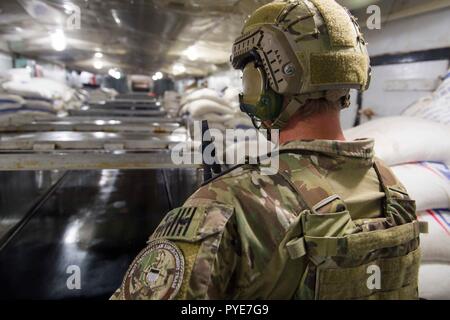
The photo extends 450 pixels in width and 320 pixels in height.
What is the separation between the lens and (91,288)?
5.95 ft

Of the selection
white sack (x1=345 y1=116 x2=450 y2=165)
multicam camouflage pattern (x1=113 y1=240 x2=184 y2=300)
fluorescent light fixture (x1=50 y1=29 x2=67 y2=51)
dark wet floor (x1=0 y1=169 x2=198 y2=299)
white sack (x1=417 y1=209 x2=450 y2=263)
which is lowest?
dark wet floor (x1=0 y1=169 x2=198 y2=299)

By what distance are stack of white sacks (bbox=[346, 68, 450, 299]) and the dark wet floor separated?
1558mm

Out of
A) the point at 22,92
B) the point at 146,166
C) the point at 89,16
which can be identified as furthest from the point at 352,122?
the point at 22,92

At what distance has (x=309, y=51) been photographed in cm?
82

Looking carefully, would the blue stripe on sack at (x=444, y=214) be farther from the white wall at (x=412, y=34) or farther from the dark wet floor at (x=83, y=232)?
the dark wet floor at (x=83, y=232)

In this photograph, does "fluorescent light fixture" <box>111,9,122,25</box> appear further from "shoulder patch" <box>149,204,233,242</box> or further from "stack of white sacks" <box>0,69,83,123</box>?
"shoulder patch" <box>149,204,233,242</box>

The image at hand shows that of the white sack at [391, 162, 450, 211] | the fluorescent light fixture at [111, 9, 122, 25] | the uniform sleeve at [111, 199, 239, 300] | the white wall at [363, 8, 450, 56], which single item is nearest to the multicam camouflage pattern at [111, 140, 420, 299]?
the uniform sleeve at [111, 199, 239, 300]

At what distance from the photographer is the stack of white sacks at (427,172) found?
1.54 metres

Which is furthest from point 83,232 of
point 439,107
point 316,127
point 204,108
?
point 439,107

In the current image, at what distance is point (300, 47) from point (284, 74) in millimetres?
74

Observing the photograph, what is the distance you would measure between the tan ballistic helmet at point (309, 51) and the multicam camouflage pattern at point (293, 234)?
14cm

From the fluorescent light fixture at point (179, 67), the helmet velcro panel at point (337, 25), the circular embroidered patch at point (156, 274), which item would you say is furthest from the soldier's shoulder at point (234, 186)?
the fluorescent light fixture at point (179, 67)

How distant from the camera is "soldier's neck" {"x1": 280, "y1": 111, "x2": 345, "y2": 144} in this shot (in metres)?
0.87

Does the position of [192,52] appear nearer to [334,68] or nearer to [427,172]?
[427,172]
